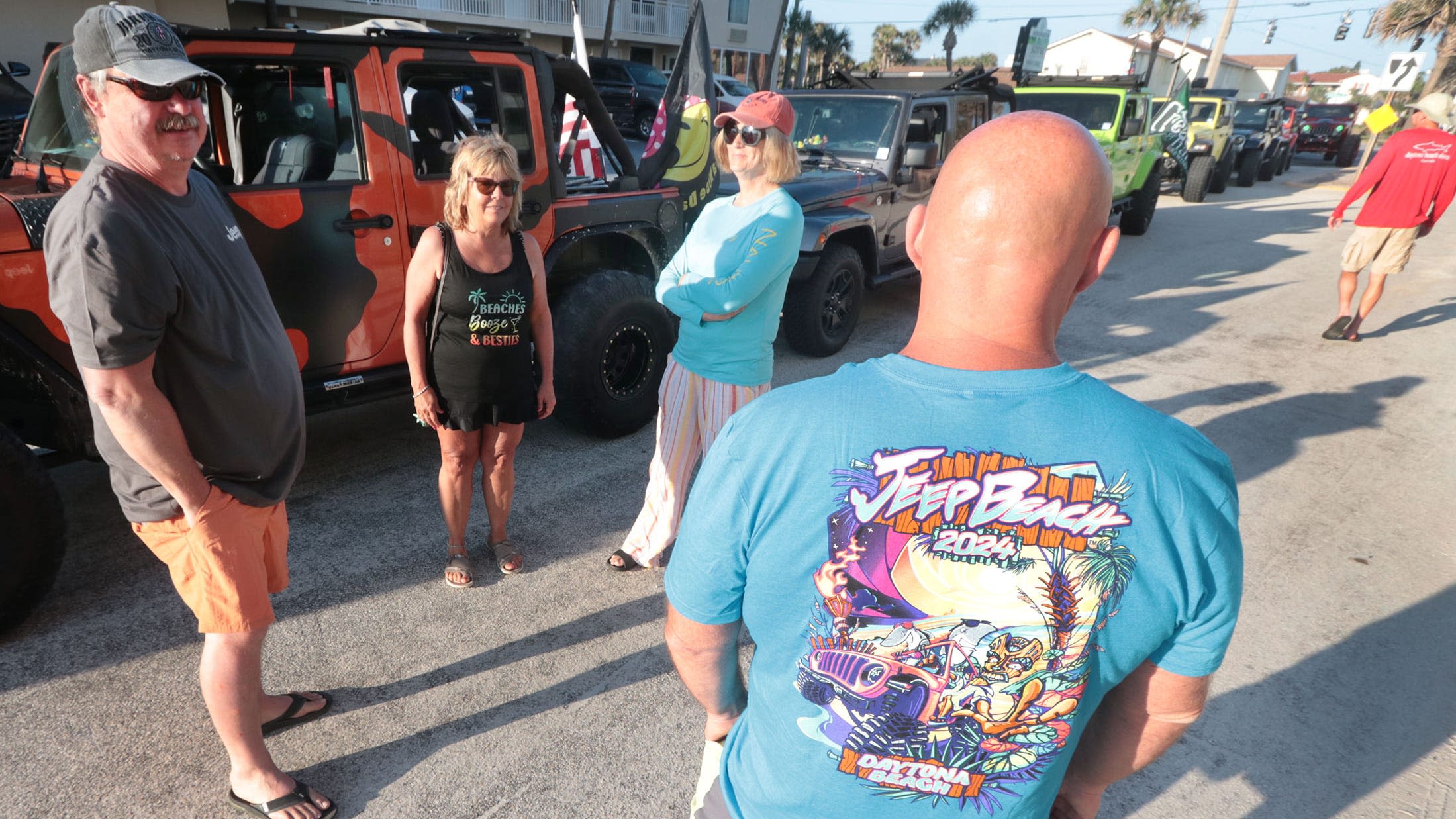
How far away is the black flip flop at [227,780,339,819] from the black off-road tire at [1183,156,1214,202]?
56.8 feet

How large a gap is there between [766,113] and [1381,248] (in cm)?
648

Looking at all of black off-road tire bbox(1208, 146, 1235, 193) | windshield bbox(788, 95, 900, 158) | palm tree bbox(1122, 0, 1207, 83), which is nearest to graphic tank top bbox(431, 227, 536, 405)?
windshield bbox(788, 95, 900, 158)

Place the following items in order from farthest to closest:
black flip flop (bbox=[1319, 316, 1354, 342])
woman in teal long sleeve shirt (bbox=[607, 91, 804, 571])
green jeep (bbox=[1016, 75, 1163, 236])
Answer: green jeep (bbox=[1016, 75, 1163, 236]) < black flip flop (bbox=[1319, 316, 1354, 342]) < woman in teal long sleeve shirt (bbox=[607, 91, 804, 571])

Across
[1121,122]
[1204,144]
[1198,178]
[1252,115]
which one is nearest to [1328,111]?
[1252,115]

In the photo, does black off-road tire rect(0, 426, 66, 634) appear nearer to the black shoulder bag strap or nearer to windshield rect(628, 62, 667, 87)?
the black shoulder bag strap

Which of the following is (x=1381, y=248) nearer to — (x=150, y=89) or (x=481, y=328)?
(x=481, y=328)

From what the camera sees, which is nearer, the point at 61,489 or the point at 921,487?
the point at 921,487

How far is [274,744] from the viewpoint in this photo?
239 cm

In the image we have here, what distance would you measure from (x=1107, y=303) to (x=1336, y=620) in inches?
207

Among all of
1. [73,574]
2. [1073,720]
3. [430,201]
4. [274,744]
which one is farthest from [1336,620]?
[73,574]

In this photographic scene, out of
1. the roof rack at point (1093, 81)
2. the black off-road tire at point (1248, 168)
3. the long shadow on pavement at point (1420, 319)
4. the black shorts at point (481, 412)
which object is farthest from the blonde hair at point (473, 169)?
the black off-road tire at point (1248, 168)

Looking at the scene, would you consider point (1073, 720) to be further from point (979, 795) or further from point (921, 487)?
point (921, 487)

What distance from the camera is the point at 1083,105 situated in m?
10.8

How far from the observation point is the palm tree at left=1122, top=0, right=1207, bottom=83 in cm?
4128
